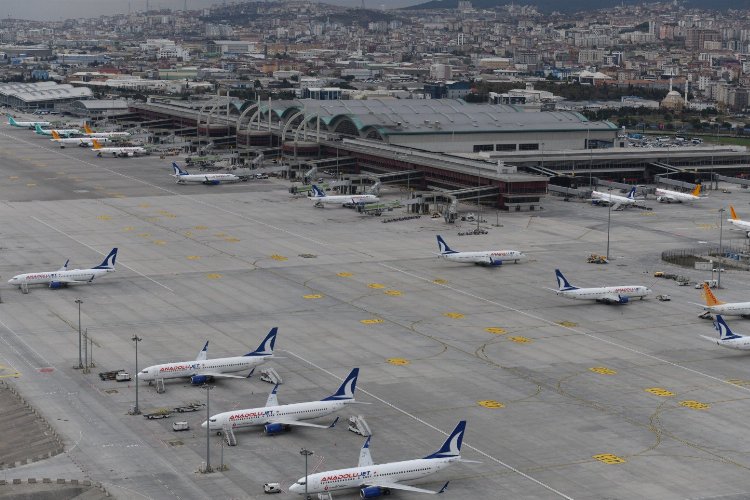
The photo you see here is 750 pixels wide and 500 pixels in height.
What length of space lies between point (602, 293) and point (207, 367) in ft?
143

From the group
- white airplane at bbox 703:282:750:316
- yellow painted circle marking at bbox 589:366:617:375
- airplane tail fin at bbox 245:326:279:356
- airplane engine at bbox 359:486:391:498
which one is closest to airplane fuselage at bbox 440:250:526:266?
white airplane at bbox 703:282:750:316

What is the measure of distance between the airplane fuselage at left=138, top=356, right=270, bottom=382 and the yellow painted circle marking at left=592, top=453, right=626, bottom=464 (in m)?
28.4

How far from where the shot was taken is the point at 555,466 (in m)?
81.8

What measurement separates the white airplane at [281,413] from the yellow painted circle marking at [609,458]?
55.0ft

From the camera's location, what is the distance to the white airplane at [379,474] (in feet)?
248

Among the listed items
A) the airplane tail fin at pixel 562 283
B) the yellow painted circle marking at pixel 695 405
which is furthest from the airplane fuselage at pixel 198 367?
the airplane tail fin at pixel 562 283

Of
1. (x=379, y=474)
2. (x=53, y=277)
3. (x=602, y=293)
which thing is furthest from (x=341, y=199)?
(x=379, y=474)

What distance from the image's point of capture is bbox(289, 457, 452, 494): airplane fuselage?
247 feet

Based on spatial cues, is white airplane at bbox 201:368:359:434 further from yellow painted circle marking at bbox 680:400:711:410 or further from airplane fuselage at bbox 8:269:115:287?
airplane fuselage at bbox 8:269:115:287

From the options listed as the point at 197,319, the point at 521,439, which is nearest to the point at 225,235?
the point at 197,319

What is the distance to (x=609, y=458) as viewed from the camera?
8338cm

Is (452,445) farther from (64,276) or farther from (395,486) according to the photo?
(64,276)

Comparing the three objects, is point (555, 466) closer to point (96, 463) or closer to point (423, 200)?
point (96, 463)

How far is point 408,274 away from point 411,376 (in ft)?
132
